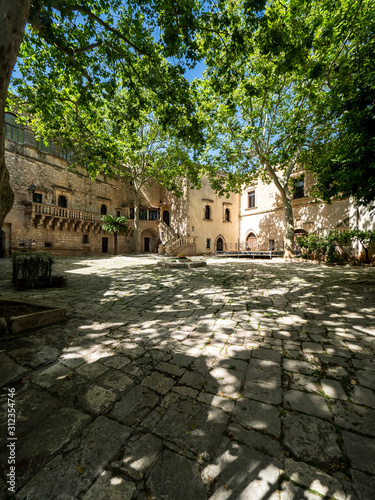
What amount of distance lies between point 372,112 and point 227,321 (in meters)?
5.96

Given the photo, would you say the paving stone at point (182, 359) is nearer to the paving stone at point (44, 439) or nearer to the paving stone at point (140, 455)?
the paving stone at point (140, 455)

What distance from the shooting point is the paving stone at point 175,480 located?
3.73 ft

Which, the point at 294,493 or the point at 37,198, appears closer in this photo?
the point at 294,493

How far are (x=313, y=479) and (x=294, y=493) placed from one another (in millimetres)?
168

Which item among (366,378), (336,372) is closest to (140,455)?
(336,372)

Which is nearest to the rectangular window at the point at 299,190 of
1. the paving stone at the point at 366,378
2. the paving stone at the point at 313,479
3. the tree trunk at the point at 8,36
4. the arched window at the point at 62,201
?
the paving stone at the point at 366,378

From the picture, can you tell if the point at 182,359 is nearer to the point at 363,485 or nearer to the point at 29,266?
the point at 363,485

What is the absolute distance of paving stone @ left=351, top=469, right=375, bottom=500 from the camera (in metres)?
1.14

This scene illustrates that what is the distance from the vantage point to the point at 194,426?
1574 mm

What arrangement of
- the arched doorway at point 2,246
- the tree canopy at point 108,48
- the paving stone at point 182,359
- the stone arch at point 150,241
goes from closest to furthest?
the paving stone at point 182,359
the tree canopy at point 108,48
the arched doorway at point 2,246
the stone arch at point 150,241

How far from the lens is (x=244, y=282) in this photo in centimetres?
700

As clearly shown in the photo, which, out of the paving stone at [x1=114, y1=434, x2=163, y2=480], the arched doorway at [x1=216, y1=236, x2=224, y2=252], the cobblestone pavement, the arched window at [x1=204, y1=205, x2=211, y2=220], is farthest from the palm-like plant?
the paving stone at [x1=114, y1=434, x2=163, y2=480]

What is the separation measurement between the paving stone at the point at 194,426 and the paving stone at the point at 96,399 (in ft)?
1.75

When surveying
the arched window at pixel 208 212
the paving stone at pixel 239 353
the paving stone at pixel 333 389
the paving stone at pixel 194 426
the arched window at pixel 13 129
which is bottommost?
the paving stone at pixel 194 426
